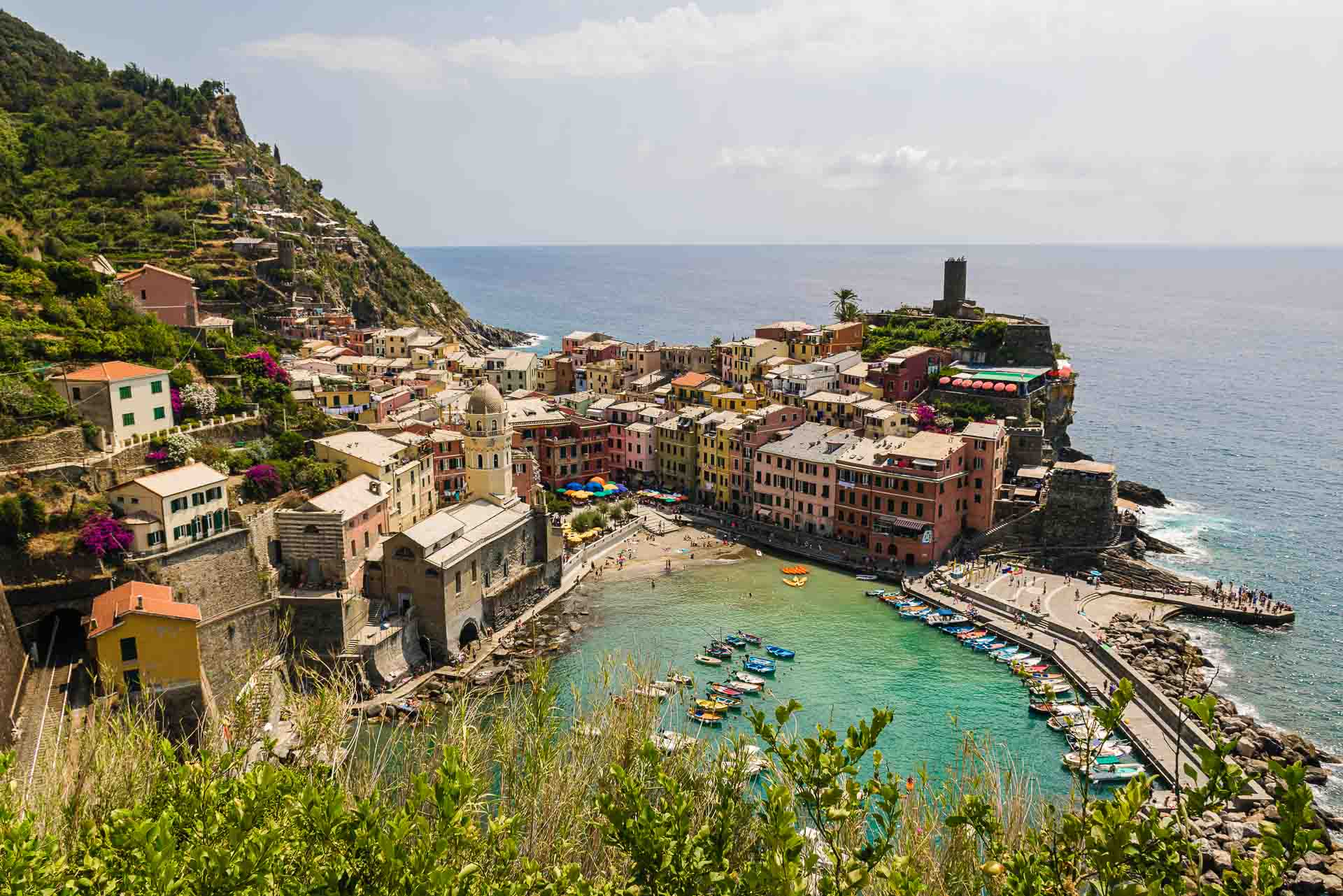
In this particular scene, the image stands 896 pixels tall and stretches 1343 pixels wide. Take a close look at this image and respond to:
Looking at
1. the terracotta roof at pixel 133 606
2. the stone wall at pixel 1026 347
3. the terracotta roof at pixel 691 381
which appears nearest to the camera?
the terracotta roof at pixel 133 606

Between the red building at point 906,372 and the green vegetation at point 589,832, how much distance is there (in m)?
54.3

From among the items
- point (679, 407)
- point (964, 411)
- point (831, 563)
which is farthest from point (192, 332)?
point (964, 411)

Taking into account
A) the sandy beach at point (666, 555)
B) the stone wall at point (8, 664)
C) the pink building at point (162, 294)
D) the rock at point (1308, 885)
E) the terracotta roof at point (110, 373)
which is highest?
the pink building at point (162, 294)

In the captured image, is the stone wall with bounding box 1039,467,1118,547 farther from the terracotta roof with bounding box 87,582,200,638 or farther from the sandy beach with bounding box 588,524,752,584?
the terracotta roof with bounding box 87,582,200,638

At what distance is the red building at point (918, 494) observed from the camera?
5625cm

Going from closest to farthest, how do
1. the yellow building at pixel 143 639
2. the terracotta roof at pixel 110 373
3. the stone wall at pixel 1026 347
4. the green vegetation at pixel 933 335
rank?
the yellow building at pixel 143 639, the terracotta roof at pixel 110 373, the stone wall at pixel 1026 347, the green vegetation at pixel 933 335

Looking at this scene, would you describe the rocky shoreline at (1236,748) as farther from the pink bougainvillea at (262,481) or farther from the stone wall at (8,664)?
the pink bougainvillea at (262,481)

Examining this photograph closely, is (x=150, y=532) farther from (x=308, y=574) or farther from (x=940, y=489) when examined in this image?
(x=940, y=489)

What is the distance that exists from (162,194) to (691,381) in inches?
1864

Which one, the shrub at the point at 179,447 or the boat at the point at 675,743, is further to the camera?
the shrub at the point at 179,447

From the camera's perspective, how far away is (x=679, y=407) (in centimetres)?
7500

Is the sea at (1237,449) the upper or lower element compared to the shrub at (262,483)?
lower

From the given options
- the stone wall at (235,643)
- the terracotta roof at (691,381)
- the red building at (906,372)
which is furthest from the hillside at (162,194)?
the red building at (906,372)

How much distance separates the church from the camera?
42.7 metres
